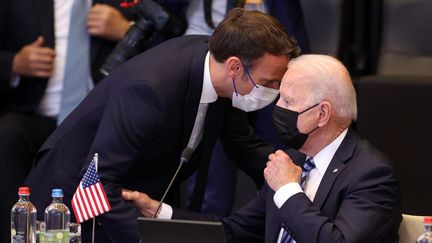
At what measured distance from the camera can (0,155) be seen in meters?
5.62

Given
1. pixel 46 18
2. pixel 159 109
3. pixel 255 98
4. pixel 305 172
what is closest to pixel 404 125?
pixel 255 98

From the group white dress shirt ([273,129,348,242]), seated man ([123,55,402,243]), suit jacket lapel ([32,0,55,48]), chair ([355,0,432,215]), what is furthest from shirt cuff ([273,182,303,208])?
suit jacket lapel ([32,0,55,48])

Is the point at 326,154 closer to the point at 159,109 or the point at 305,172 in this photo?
the point at 305,172

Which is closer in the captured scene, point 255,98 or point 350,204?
point 350,204

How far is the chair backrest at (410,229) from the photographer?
145 inches

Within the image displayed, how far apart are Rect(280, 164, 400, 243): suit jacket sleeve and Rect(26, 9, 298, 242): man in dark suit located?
72 cm

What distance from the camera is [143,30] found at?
5477mm

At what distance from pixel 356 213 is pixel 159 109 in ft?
3.00

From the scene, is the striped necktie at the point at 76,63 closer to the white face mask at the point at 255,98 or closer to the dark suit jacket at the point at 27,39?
the dark suit jacket at the point at 27,39

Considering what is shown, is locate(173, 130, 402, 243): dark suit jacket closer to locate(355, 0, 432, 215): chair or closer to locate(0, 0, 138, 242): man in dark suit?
locate(355, 0, 432, 215): chair

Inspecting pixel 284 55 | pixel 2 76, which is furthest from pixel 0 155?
pixel 284 55

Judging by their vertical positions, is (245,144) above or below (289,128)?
below

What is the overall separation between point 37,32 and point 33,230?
2.19m

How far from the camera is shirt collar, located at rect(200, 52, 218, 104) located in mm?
4230
